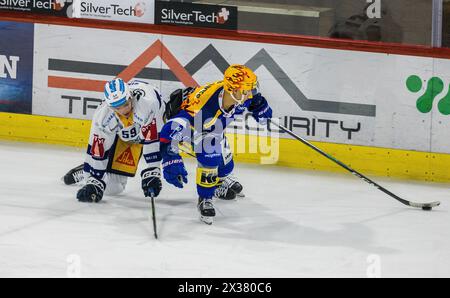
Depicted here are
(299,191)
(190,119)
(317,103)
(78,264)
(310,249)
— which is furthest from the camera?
(317,103)

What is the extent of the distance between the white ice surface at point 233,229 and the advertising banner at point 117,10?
1.28m

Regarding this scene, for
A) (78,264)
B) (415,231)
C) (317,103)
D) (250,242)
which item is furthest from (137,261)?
(317,103)

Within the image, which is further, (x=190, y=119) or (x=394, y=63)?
(x=394, y=63)

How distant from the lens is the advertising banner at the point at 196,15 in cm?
912

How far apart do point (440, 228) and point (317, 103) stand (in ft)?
6.67

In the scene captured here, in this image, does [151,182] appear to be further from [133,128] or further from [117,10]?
[117,10]

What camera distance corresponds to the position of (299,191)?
8344 millimetres

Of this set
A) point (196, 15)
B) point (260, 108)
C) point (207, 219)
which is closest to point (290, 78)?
point (196, 15)

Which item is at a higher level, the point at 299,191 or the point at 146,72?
the point at 146,72

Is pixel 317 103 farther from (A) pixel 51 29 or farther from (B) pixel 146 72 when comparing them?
(A) pixel 51 29

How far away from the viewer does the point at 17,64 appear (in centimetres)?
951

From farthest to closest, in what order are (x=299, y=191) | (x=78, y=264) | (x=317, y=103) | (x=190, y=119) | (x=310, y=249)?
(x=317, y=103), (x=299, y=191), (x=190, y=119), (x=310, y=249), (x=78, y=264)

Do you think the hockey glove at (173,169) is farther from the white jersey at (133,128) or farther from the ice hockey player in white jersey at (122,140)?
the white jersey at (133,128)

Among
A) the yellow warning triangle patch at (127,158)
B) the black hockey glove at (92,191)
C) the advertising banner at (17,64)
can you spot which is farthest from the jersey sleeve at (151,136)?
the advertising banner at (17,64)
